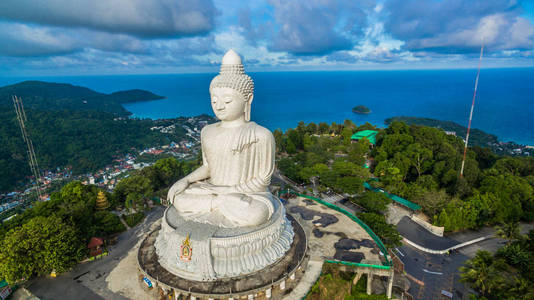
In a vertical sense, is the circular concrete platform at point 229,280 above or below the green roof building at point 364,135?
above

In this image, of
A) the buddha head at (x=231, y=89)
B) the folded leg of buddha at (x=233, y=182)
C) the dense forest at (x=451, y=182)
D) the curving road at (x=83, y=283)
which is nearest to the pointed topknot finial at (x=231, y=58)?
the buddha head at (x=231, y=89)

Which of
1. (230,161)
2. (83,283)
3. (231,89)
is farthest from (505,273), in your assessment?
(83,283)

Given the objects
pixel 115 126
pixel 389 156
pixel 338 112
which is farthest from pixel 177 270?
pixel 338 112

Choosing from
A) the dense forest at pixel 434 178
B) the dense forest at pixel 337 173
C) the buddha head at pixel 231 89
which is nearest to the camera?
the buddha head at pixel 231 89

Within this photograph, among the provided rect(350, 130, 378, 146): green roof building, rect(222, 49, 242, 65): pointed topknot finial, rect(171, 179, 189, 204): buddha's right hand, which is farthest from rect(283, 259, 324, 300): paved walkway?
rect(350, 130, 378, 146): green roof building

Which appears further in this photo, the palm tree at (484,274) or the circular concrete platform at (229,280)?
the palm tree at (484,274)

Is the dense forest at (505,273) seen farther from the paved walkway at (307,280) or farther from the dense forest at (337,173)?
the paved walkway at (307,280)

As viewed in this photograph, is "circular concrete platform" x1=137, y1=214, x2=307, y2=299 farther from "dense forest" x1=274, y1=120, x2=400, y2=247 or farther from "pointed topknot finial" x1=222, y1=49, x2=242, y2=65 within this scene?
"pointed topknot finial" x1=222, y1=49, x2=242, y2=65

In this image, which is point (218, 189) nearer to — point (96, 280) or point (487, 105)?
point (96, 280)
